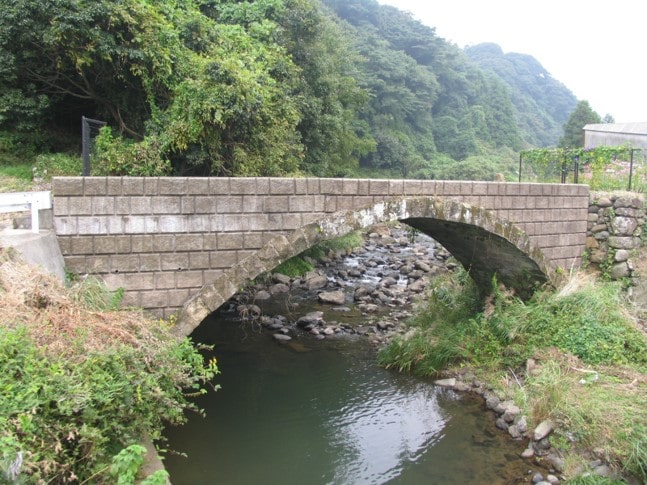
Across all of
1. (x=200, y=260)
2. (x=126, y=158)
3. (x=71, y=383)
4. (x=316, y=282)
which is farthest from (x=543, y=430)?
(x=316, y=282)

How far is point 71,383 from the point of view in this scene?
3.43 meters

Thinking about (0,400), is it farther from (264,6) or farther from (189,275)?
(264,6)

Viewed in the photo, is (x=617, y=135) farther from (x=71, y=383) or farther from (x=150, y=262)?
(x=71, y=383)

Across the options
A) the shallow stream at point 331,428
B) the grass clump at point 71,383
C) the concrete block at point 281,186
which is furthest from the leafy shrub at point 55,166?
the grass clump at point 71,383

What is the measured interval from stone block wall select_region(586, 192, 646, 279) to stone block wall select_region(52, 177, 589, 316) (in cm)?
614

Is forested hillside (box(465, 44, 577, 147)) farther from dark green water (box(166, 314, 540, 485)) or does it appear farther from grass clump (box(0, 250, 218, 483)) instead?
grass clump (box(0, 250, 218, 483))

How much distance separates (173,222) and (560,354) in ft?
20.3

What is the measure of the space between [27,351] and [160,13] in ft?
37.2

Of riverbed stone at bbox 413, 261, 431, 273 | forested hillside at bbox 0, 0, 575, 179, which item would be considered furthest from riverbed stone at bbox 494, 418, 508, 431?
riverbed stone at bbox 413, 261, 431, 273

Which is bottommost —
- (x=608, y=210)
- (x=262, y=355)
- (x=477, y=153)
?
(x=262, y=355)

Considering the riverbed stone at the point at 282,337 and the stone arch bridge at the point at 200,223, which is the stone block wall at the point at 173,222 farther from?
the riverbed stone at the point at 282,337

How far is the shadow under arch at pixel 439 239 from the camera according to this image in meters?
6.04

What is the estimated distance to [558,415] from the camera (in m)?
6.98

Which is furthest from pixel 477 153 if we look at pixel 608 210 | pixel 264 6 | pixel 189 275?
pixel 189 275
